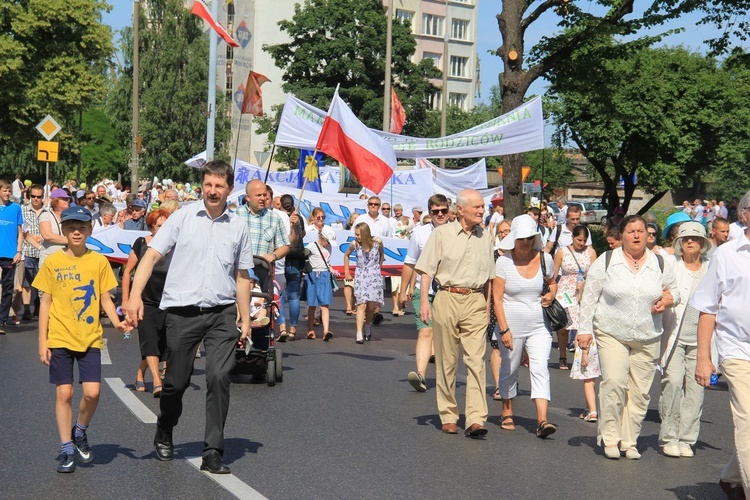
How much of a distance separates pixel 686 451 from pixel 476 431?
1531mm

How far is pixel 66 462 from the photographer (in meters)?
7.37

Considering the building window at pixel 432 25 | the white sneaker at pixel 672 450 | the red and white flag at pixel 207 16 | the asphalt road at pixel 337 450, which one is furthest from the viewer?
the building window at pixel 432 25

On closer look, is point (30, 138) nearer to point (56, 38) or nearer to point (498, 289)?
point (56, 38)

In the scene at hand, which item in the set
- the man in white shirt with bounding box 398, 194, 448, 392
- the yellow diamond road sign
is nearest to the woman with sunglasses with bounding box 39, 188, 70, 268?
the man in white shirt with bounding box 398, 194, 448, 392

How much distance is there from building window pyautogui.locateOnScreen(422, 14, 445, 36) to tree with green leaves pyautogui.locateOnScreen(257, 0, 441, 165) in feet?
92.5

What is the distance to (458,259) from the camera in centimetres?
944

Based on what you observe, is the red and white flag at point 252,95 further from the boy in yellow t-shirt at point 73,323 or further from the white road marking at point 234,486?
the white road marking at point 234,486

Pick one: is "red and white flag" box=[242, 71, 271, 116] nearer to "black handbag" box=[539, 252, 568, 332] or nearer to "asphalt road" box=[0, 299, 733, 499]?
"asphalt road" box=[0, 299, 733, 499]

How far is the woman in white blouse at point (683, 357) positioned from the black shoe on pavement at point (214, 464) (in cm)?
334

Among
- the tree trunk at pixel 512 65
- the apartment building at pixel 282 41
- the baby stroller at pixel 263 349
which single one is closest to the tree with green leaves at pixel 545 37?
the tree trunk at pixel 512 65

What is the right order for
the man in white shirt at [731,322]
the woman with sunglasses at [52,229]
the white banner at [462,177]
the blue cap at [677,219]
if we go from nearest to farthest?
the man in white shirt at [731,322] < the blue cap at [677,219] < the woman with sunglasses at [52,229] < the white banner at [462,177]

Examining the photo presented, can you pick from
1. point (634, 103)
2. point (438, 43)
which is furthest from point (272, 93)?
point (634, 103)

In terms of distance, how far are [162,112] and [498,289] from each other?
7354 centimetres

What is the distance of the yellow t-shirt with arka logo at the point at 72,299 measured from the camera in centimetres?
754
